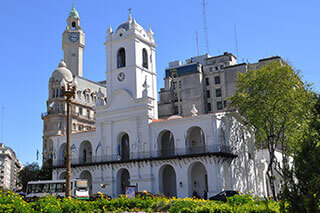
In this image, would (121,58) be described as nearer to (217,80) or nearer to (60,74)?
(217,80)

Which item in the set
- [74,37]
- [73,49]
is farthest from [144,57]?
[74,37]

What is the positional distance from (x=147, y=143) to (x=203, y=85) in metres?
27.4

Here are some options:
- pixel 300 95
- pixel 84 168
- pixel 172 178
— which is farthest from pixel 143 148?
pixel 300 95

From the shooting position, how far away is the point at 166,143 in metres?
40.1

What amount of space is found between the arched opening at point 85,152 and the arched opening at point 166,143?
10.2 metres

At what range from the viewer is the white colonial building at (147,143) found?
3459 centimetres

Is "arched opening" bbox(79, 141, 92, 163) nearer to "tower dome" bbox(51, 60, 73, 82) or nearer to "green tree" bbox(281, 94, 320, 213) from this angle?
"tower dome" bbox(51, 60, 73, 82)

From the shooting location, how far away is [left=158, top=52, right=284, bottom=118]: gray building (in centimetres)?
5959

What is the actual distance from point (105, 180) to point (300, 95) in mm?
22261

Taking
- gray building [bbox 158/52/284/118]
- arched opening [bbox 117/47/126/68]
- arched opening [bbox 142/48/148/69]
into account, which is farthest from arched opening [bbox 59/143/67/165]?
gray building [bbox 158/52/284/118]

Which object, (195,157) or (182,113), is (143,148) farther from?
(182,113)

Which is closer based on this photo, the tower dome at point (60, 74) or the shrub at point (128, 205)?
the shrub at point (128, 205)

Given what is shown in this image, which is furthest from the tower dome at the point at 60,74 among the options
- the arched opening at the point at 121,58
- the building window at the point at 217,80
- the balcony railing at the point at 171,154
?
the balcony railing at the point at 171,154

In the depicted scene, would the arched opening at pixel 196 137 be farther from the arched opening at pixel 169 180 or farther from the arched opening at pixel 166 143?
the arched opening at pixel 169 180
